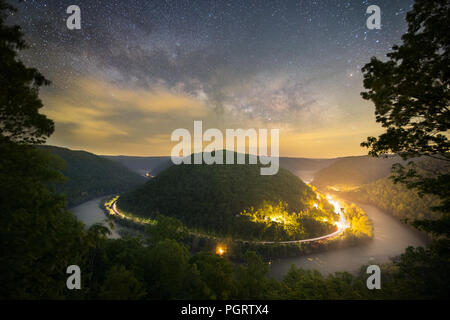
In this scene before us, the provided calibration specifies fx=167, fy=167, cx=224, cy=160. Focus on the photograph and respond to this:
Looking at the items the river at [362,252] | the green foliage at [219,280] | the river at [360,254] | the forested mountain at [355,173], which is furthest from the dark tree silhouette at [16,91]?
the forested mountain at [355,173]

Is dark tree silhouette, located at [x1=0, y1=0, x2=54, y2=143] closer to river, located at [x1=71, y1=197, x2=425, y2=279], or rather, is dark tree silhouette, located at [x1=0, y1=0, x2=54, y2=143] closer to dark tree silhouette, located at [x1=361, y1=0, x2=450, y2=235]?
dark tree silhouette, located at [x1=361, y1=0, x2=450, y2=235]

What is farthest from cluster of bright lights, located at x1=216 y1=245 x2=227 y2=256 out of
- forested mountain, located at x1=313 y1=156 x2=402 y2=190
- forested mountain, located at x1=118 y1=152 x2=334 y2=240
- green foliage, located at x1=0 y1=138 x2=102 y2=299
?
forested mountain, located at x1=313 y1=156 x2=402 y2=190

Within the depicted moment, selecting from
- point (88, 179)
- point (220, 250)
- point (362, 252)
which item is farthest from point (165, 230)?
point (88, 179)

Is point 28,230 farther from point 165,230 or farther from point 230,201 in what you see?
point 230,201

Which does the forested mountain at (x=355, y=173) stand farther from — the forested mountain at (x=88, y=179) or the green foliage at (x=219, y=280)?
the forested mountain at (x=88, y=179)

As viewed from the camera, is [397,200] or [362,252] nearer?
[362,252]

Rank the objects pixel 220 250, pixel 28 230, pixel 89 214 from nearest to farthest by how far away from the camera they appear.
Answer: pixel 28 230 < pixel 220 250 < pixel 89 214
